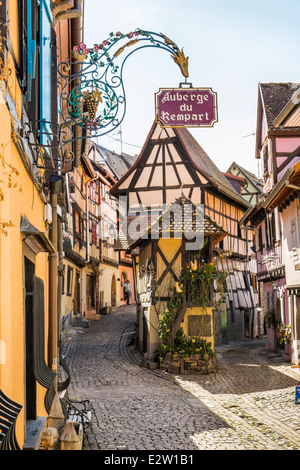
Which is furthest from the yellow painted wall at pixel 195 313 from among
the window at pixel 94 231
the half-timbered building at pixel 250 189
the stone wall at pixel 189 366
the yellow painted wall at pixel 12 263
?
the half-timbered building at pixel 250 189

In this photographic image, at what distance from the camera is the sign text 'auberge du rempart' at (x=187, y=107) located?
7590mm

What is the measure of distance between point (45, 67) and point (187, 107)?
1878 millimetres

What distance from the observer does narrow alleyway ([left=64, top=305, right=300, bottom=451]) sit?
918 centimetres

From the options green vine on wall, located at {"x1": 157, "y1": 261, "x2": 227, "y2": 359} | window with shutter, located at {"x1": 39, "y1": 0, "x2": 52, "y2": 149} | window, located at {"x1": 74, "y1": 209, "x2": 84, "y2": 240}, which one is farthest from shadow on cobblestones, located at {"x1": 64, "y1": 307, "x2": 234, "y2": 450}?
window, located at {"x1": 74, "y1": 209, "x2": 84, "y2": 240}

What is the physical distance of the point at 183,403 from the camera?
41.1ft

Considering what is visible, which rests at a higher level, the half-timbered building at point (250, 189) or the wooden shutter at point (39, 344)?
the half-timbered building at point (250, 189)

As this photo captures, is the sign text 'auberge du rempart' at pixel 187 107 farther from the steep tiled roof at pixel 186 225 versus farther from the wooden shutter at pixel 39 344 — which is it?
the steep tiled roof at pixel 186 225

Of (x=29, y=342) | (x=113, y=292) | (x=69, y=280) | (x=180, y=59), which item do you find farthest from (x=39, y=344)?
(x=113, y=292)

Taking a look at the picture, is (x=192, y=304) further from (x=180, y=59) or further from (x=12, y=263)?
(x=12, y=263)

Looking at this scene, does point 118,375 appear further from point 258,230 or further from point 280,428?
point 258,230

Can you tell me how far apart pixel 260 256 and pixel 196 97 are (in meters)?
17.7

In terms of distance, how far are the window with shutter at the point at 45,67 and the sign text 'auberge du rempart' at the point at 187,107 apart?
4.94 feet

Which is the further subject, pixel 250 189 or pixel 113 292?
pixel 113 292

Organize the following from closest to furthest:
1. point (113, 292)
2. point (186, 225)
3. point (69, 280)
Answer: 1. point (186, 225)
2. point (69, 280)
3. point (113, 292)
